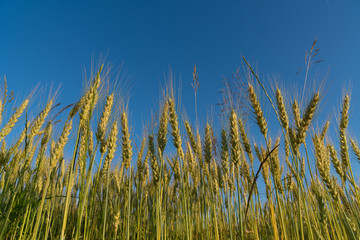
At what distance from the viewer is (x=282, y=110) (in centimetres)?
233

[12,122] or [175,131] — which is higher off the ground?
[12,122]

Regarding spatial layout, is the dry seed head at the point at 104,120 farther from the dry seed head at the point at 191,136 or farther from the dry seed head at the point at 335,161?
the dry seed head at the point at 335,161

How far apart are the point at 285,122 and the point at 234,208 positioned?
1.38 meters

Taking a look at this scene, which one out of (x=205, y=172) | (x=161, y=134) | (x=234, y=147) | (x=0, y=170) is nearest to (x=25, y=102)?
(x=0, y=170)

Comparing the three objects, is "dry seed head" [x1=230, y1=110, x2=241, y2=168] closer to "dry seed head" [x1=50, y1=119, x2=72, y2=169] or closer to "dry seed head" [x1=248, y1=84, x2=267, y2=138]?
"dry seed head" [x1=248, y1=84, x2=267, y2=138]

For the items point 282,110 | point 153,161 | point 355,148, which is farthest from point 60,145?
point 355,148

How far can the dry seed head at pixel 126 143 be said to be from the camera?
2.18 m

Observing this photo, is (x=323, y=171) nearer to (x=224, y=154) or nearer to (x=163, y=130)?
(x=224, y=154)

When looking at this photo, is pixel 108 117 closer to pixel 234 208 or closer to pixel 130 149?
pixel 130 149

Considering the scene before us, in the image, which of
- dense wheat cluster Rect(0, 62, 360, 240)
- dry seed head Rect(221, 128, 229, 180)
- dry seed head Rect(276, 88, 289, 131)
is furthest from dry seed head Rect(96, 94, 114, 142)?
dry seed head Rect(276, 88, 289, 131)

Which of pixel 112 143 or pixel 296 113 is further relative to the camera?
pixel 296 113

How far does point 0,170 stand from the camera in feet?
8.56

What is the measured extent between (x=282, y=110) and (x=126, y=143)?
1674mm

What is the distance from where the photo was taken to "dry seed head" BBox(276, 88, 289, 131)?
2.26m
